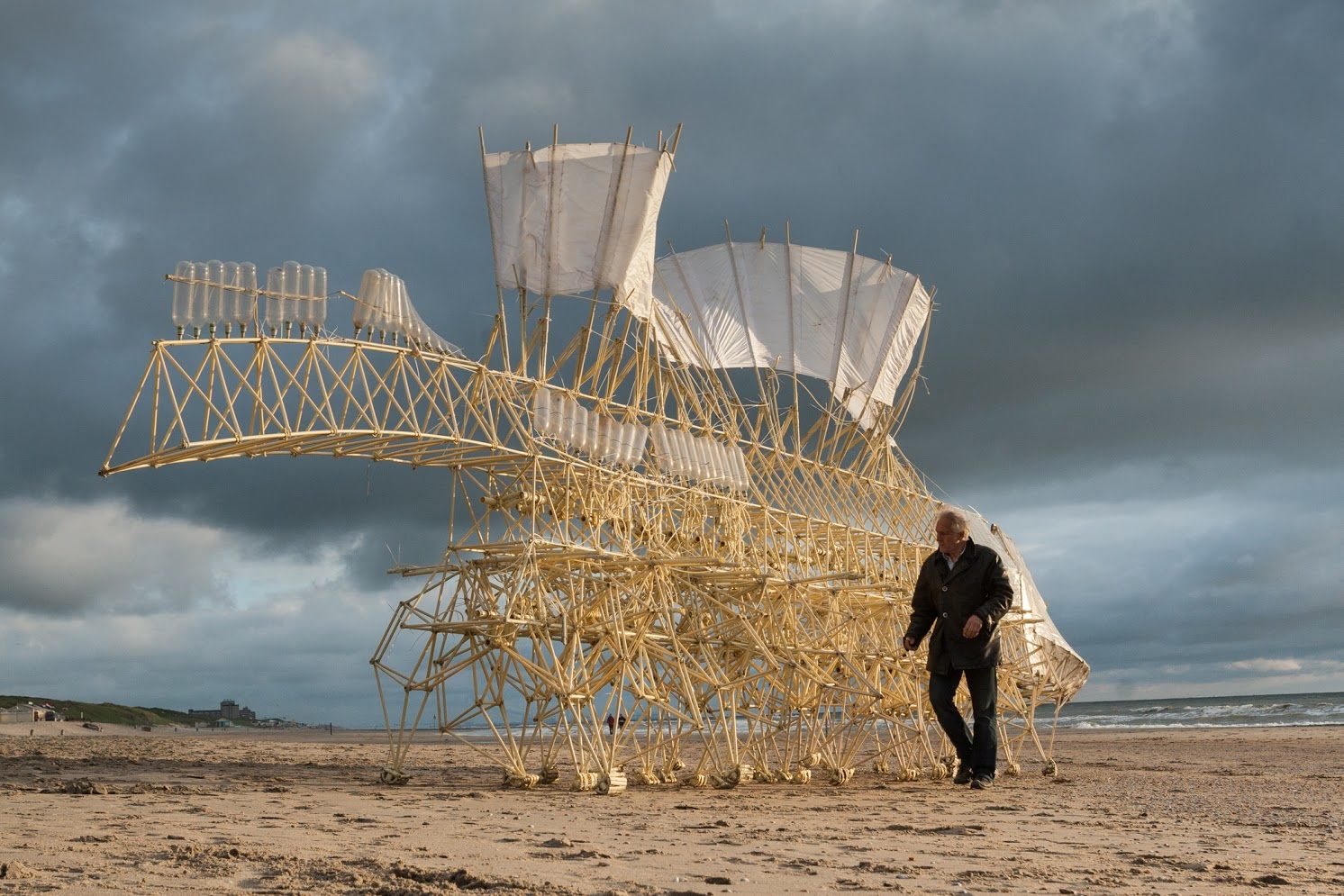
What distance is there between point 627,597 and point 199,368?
5899 mm

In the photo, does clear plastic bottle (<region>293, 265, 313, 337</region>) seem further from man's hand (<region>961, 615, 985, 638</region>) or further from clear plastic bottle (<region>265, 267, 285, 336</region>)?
man's hand (<region>961, 615, 985, 638</region>)

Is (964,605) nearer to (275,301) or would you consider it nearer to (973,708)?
(973,708)

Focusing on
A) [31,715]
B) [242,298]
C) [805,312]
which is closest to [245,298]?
[242,298]

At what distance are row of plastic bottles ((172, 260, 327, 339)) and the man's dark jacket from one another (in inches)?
260

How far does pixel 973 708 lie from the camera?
10.7 meters

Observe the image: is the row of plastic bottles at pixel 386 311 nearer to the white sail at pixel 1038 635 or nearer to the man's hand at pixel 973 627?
the man's hand at pixel 973 627

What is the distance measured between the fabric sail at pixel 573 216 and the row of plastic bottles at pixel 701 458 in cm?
196

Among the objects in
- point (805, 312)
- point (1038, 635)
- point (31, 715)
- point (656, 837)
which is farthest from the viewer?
point (31, 715)

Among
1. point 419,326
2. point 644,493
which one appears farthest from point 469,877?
point 644,493

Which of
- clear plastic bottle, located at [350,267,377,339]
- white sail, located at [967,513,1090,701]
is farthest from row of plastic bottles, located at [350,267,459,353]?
white sail, located at [967,513,1090,701]

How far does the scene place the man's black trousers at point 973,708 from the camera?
406 inches

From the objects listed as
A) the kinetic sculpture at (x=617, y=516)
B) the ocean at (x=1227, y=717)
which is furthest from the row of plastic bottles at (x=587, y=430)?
the ocean at (x=1227, y=717)

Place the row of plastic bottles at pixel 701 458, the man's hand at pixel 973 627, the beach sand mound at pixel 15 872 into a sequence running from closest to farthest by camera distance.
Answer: the beach sand mound at pixel 15 872 → the man's hand at pixel 973 627 → the row of plastic bottles at pixel 701 458

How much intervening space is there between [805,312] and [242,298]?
11.6 meters
